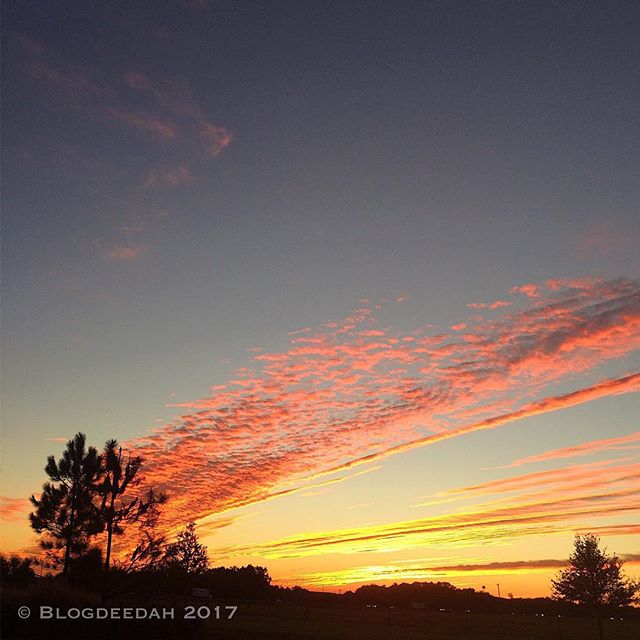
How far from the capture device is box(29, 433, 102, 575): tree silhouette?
2855cm

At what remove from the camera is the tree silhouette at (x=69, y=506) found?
28.5 metres

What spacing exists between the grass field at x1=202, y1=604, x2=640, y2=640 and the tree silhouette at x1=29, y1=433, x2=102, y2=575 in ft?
26.4

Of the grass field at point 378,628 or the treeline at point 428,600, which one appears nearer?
the grass field at point 378,628

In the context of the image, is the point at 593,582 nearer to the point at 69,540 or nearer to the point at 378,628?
the point at 378,628

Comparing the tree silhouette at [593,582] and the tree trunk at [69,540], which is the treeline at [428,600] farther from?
the tree trunk at [69,540]

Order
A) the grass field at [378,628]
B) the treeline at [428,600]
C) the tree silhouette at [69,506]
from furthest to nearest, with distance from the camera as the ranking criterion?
the treeline at [428,600]
the grass field at [378,628]
the tree silhouette at [69,506]

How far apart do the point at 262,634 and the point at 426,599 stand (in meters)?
95.0

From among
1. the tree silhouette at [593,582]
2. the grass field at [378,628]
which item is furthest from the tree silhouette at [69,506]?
the tree silhouette at [593,582]

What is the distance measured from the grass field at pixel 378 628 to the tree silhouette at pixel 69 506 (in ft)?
26.4

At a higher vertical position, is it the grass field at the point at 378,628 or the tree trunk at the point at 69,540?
the tree trunk at the point at 69,540

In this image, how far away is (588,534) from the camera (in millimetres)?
50031

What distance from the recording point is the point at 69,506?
2914 centimetres

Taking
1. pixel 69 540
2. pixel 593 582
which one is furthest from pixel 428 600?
pixel 69 540

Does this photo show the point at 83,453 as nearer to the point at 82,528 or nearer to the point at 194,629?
the point at 82,528
